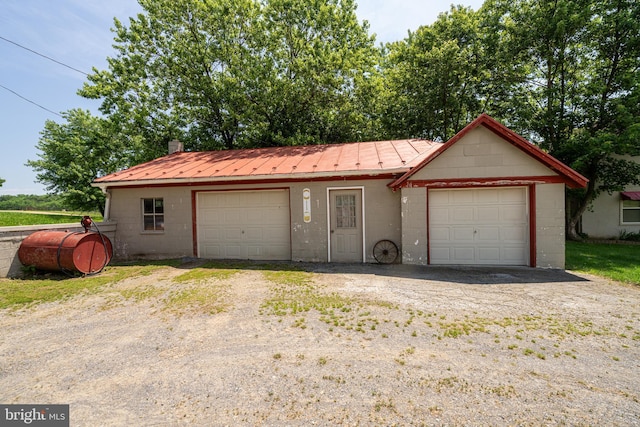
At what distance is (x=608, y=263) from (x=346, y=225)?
773 centimetres

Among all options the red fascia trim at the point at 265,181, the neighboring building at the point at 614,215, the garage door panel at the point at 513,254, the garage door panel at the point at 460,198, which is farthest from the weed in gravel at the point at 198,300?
the neighboring building at the point at 614,215

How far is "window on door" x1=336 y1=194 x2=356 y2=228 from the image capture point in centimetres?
863

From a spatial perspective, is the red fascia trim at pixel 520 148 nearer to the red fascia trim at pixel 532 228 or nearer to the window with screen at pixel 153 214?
the red fascia trim at pixel 532 228

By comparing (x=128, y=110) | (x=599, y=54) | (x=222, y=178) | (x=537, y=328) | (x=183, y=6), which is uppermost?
(x=183, y=6)

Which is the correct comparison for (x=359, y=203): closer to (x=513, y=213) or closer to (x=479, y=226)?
(x=479, y=226)

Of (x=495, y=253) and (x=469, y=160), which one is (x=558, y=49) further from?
(x=495, y=253)

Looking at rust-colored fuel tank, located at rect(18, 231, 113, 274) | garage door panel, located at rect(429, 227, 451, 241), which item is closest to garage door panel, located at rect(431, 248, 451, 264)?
garage door panel, located at rect(429, 227, 451, 241)

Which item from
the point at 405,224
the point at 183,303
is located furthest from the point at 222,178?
the point at 405,224

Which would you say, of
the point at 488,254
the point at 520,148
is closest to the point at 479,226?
the point at 488,254

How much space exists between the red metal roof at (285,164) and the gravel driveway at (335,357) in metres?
3.91

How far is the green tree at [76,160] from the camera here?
25.5m

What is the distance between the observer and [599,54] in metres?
13.3

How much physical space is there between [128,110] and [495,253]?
1874 cm

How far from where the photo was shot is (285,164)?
955 centimetres
